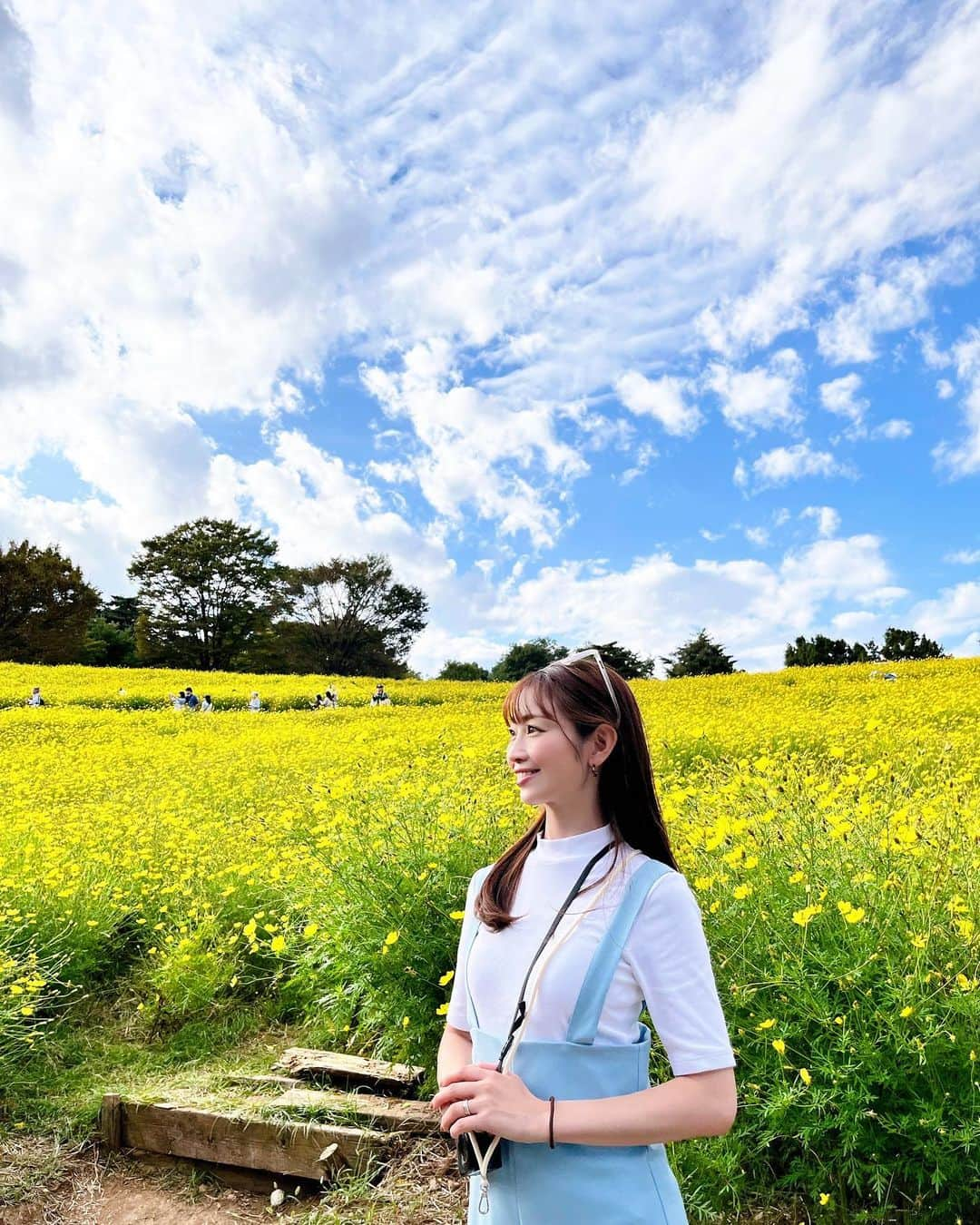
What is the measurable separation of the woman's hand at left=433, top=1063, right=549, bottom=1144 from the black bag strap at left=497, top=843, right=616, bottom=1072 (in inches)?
2.9

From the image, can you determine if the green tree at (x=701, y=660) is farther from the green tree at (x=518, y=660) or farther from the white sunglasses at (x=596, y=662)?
the white sunglasses at (x=596, y=662)

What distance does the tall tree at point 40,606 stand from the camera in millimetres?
37125

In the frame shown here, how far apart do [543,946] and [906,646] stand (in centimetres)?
2846

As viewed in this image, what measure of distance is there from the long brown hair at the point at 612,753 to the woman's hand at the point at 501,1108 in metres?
0.26

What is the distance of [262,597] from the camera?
141ft

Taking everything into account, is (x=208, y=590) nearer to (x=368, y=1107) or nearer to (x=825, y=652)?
(x=825, y=652)

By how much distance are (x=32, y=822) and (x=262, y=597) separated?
3681cm

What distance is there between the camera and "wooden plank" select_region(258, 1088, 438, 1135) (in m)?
3.40

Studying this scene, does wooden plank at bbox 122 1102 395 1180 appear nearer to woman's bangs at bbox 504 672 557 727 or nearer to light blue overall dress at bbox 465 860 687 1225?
light blue overall dress at bbox 465 860 687 1225

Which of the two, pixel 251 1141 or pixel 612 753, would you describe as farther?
pixel 251 1141

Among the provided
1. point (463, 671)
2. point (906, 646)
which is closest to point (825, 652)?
point (906, 646)

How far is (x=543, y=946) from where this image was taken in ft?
4.67

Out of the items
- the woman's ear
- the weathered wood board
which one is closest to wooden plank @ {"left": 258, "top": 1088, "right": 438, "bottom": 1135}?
the weathered wood board

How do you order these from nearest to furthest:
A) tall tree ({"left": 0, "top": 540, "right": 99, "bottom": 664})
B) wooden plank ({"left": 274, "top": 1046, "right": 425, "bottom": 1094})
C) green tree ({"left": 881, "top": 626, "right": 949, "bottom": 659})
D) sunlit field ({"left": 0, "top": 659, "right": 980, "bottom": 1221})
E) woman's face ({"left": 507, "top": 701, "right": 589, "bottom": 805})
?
woman's face ({"left": 507, "top": 701, "right": 589, "bottom": 805}) < sunlit field ({"left": 0, "top": 659, "right": 980, "bottom": 1221}) < wooden plank ({"left": 274, "top": 1046, "right": 425, "bottom": 1094}) < green tree ({"left": 881, "top": 626, "right": 949, "bottom": 659}) < tall tree ({"left": 0, "top": 540, "right": 99, "bottom": 664})
